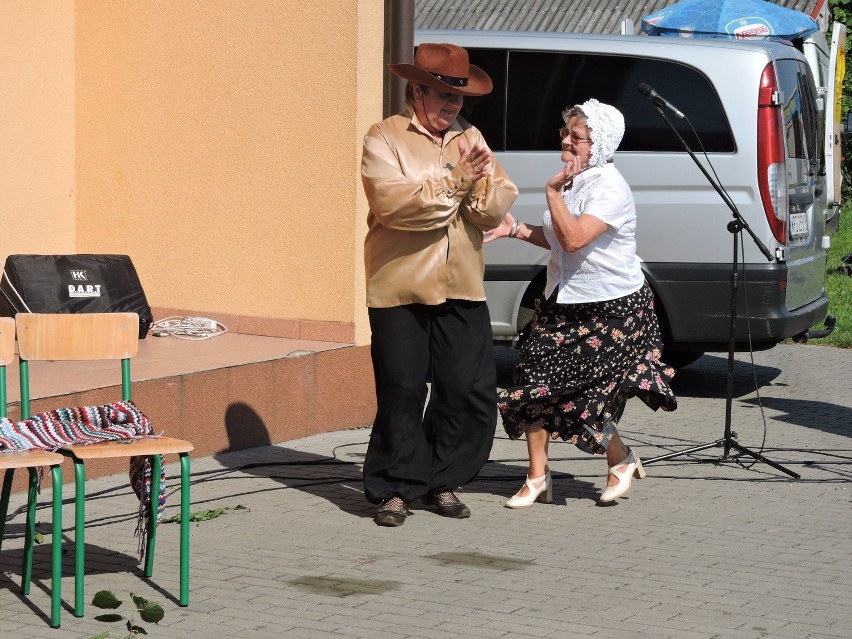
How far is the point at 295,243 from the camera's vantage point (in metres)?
8.69

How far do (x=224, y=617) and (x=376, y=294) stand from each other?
1844 mm

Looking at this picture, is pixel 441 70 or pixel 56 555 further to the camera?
pixel 441 70

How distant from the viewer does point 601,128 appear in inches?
253

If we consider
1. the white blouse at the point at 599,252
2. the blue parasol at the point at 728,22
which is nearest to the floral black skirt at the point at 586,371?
the white blouse at the point at 599,252

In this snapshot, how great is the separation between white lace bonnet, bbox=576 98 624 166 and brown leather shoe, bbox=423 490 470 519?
5.23 feet

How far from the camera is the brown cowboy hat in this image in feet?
20.1

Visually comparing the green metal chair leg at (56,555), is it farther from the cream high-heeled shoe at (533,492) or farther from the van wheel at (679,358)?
the van wheel at (679,358)

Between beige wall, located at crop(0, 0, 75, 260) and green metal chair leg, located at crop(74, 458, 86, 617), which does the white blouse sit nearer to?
green metal chair leg, located at crop(74, 458, 86, 617)

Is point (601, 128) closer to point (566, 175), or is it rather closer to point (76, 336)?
point (566, 175)

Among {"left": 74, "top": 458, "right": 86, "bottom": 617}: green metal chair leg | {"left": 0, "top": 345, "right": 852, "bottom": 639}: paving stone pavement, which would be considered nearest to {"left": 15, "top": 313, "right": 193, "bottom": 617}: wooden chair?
{"left": 74, "top": 458, "right": 86, "bottom": 617}: green metal chair leg

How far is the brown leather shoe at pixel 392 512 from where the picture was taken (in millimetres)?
6219

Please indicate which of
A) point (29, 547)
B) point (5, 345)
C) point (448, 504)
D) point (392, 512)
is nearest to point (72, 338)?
point (5, 345)

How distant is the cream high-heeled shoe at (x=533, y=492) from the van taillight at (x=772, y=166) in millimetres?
3317

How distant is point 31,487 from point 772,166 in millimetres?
5771
